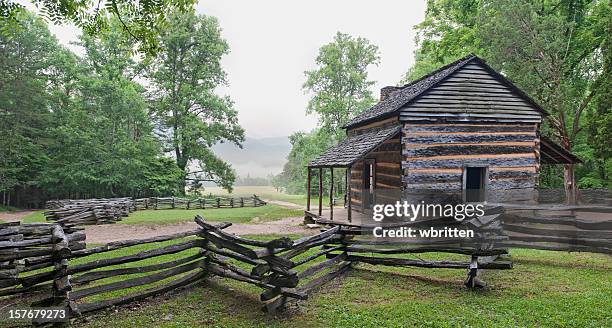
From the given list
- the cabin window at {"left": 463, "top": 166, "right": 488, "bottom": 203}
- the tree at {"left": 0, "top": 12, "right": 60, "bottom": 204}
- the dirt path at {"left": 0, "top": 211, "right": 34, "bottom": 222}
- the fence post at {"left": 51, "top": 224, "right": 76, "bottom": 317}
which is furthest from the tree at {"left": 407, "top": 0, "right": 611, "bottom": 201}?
the tree at {"left": 0, "top": 12, "right": 60, "bottom": 204}

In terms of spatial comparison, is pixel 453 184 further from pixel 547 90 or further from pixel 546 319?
pixel 547 90

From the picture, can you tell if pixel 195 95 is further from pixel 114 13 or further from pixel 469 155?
pixel 114 13

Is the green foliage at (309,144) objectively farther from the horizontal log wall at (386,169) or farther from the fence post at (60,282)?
the fence post at (60,282)

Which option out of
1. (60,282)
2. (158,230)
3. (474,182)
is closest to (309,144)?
(158,230)

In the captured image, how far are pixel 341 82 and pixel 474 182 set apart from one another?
23.7 metres

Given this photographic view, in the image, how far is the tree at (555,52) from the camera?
1812cm

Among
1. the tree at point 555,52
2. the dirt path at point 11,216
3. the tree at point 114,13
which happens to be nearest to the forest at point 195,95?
the tree at point 555,52

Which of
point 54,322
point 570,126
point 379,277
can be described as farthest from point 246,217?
point 570,126

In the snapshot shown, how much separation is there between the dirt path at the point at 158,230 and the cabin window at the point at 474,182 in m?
5.90

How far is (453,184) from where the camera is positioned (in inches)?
525

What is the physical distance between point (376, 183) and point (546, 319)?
10.4 meters

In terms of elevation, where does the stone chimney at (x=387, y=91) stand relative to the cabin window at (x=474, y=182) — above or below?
above

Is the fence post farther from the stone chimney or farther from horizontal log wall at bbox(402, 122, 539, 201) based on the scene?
the stone chimney

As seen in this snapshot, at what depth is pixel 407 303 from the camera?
6027 mm
